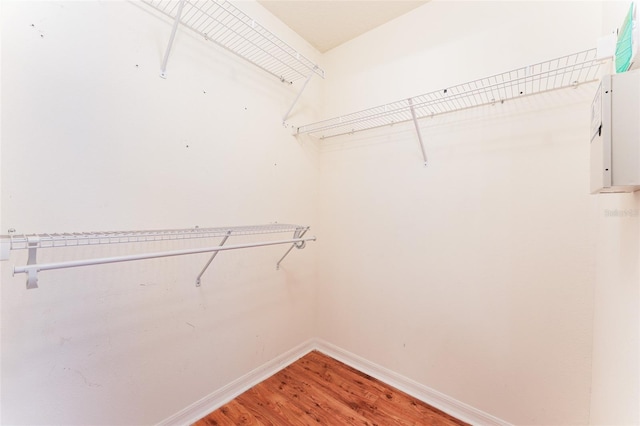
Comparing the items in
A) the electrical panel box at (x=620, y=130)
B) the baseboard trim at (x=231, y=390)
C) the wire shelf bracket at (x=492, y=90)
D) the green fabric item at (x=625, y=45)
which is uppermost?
the wire shelf bracket at (x=492, y=90)

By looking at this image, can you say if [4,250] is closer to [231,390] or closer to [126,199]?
[126,199]

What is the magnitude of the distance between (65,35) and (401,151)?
1.77 metres

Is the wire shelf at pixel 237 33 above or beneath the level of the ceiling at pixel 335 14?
beneath

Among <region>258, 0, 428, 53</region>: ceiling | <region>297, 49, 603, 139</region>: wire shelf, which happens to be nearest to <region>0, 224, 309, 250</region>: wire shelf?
<region>297, 49, 603, 139</region>: wire shelf

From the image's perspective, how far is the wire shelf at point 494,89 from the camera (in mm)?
1220

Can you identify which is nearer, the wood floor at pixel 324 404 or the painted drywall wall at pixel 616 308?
the painted drywall wall at pixel 616 308

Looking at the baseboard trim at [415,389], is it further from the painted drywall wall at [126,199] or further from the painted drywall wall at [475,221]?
the painted drywall wall at [126,199]

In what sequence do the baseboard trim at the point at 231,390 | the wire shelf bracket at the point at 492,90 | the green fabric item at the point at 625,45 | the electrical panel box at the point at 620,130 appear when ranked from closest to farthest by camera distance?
1. the electrical panel box at the point at 620,130
2. the green fabric item at the point at 625,45
3. the wire shelf bracket at the point at 492,90
4. the baseboard trim at the point at 231,390

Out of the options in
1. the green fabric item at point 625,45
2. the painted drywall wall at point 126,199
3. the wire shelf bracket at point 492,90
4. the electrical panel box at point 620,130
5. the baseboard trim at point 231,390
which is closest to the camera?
the electrical panel box at point 620,130

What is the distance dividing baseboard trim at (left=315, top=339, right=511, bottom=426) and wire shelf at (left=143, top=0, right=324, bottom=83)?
6.70 ft

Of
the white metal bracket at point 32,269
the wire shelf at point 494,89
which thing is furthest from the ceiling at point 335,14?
the white metal bracket at point 32,269

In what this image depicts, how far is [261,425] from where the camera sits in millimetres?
1442

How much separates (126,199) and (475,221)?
1.82m

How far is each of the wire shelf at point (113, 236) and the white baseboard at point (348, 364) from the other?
3.16 feet
